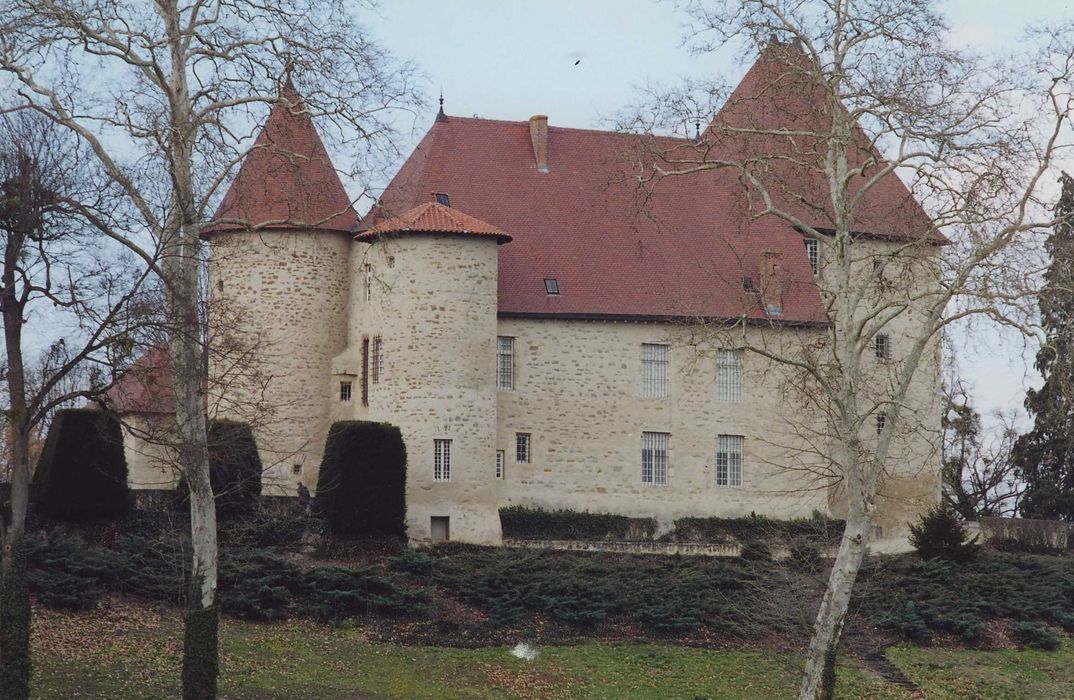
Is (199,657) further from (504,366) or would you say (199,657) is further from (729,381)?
(729,381)

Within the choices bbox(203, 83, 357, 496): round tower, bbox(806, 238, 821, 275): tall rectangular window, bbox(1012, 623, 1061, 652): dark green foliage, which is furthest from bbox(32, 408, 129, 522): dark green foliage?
bbox(806, 238, 821, 275): tall rectangular window

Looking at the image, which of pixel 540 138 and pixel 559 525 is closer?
pixel 559 525

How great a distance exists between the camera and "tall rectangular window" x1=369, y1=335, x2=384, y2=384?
1246 inches

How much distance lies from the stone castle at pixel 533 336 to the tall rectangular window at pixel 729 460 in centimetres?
5

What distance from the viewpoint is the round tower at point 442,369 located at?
1218 inches

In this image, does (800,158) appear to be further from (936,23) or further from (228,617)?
(228,617)

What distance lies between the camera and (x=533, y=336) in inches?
1324

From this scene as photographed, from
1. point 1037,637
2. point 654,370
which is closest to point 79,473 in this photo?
point 654,370

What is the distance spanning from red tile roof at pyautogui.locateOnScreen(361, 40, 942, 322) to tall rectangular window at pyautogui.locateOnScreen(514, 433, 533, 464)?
2689 mm

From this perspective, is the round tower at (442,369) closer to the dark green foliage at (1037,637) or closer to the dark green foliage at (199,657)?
the dark green foliage at (1037,637)

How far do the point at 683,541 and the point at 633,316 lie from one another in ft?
16.3

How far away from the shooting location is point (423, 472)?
30844 mm

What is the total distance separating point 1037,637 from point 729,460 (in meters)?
9.66

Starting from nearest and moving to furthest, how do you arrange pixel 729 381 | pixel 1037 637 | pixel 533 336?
pixel 1037 637, pixel 533 336, pixel 729 381
